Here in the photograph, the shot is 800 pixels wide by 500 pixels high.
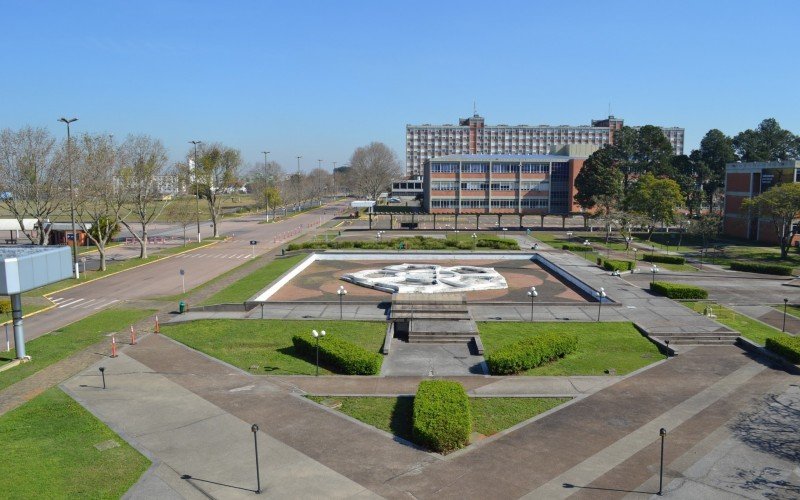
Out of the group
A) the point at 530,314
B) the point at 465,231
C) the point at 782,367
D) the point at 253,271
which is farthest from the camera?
the point at 465,231

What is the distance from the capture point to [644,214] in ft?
234

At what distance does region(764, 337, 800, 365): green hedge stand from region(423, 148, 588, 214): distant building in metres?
83.7

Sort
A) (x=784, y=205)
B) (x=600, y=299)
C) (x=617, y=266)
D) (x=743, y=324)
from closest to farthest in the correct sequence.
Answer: (x=743, y=324) → (x=600, y=299) → (x=617, y=266) → (x=784, y=205)

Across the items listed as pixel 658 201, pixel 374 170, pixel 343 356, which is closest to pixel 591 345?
pixel 343 356

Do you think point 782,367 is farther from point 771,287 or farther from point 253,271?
point 253,271

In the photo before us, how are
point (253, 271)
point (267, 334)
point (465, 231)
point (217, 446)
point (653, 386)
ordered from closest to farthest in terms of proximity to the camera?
point (217, 446), point (653, 386), point (267, 334), point (253, 271), point (465, 231)

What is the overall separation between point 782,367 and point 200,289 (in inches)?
1407

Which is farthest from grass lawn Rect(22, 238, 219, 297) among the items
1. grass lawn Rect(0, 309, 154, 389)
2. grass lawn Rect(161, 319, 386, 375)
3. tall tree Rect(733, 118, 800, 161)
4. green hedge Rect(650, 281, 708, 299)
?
tall tree Rect(733, 118, 800, 161)

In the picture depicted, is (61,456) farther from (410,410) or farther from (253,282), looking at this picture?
(253,282)

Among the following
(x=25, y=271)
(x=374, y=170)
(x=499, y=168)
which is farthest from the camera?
(x=374, y=170)

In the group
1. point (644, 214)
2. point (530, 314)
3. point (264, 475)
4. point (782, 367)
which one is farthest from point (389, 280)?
point (644, 214)

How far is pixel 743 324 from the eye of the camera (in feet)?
109

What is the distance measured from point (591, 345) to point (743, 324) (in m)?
10.6

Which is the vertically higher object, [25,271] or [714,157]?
[714,157]
